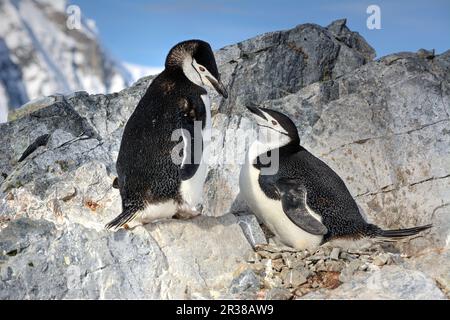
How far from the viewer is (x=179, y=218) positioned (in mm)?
4699

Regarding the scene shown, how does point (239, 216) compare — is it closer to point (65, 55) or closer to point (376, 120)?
point (376, 120)

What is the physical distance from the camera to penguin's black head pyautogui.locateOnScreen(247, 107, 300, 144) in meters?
5.36

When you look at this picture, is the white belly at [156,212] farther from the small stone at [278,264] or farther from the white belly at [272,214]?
the white belly at [272,214]

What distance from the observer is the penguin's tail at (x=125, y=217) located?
431 centimetres

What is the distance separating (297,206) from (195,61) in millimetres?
1485

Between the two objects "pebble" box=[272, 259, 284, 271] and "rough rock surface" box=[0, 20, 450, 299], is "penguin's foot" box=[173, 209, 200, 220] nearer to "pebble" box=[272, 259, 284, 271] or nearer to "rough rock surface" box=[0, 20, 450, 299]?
"rough rock surface" box=[0, 20, 450, 299]

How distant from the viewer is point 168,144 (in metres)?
4.54

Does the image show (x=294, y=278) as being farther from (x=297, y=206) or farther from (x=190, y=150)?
(x=190, y=150)

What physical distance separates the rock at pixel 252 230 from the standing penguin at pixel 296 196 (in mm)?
162

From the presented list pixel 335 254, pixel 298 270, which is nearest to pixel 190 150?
pixel 298 270

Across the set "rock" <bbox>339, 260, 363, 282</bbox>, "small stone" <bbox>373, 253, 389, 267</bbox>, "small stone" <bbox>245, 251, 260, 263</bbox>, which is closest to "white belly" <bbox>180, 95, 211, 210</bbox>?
"small stone" <bbox>245, 251, 260, 263</bbox>
